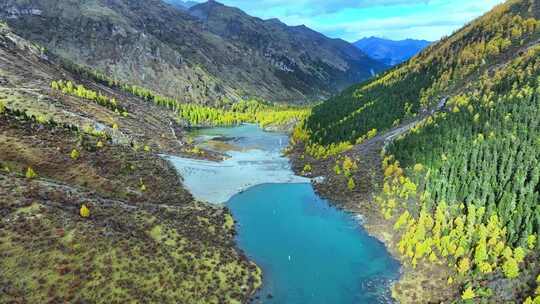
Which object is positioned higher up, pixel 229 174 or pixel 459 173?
pixel 459 173

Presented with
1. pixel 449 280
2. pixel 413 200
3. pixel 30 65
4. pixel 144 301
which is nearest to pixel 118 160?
pixel 144 301

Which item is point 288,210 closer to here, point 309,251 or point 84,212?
point 309,251

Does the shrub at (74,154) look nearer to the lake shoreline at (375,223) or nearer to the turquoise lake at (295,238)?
the turquoise lake at (295,238)

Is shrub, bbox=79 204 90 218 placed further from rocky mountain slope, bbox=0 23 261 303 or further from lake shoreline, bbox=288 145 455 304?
lake shoreline, bbox=288 145 455 304

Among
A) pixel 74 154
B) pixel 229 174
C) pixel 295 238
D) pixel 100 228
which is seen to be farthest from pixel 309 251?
pixel 74 154

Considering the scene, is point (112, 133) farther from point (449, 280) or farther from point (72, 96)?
point (449, 280)

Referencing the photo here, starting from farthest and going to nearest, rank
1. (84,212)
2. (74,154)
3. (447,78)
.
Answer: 1. (447,78)
2. (74,154)
3. (84,212)

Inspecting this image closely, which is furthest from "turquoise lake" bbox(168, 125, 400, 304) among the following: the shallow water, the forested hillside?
the forested hillside
